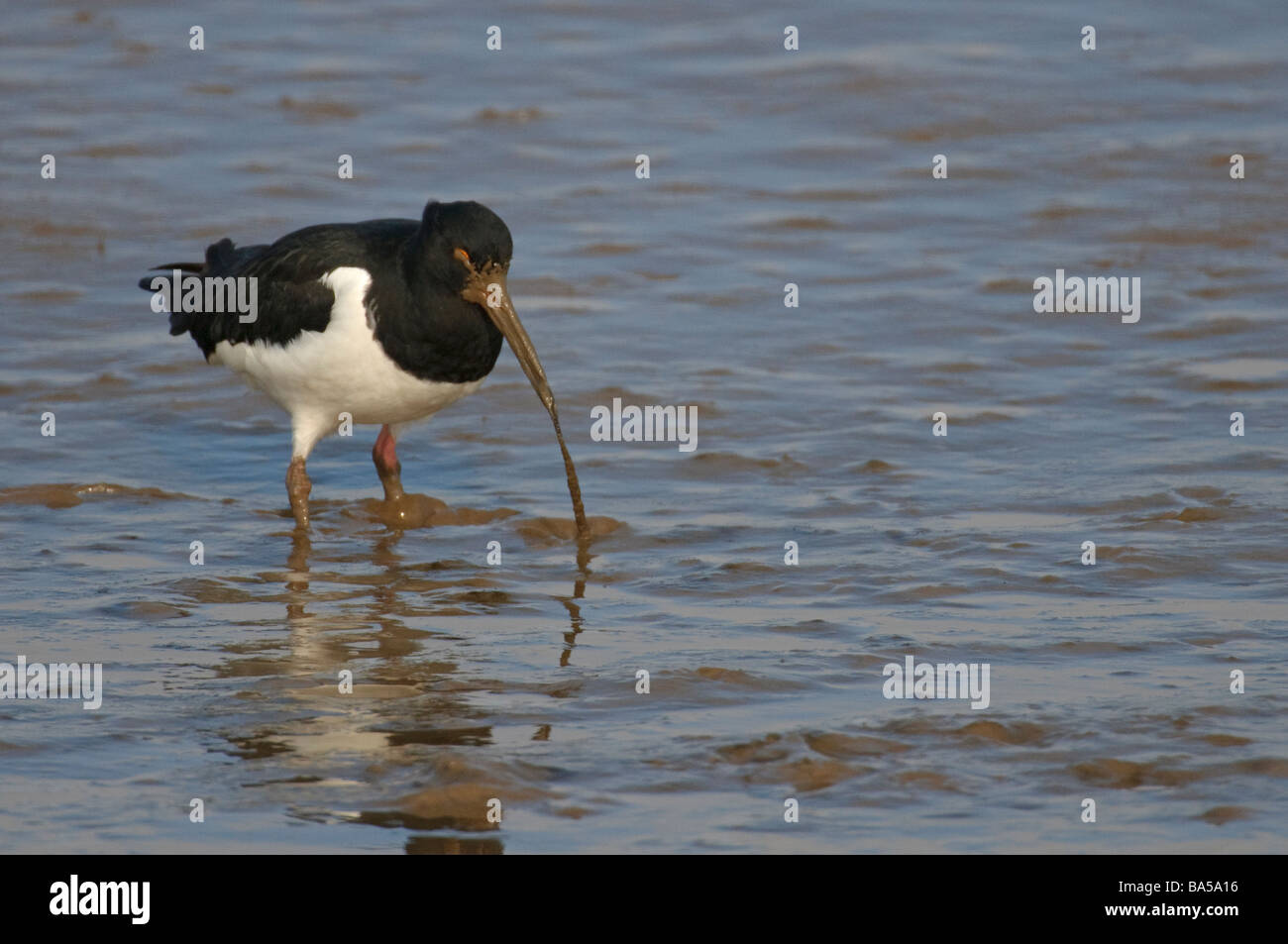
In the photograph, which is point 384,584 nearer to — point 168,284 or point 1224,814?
point 168,284

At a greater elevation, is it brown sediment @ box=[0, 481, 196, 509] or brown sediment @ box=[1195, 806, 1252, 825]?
brown sediment @ box=[0, 481, 196, 509]

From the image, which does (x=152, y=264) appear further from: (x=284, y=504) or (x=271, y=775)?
(x=271, y=775)

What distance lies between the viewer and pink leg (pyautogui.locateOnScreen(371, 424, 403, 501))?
883cm

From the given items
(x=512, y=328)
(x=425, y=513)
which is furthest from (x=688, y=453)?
(x=512, y=328)

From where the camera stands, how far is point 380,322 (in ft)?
26.2

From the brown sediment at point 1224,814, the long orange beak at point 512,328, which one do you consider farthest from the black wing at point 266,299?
the brown sediment at point 1224,814

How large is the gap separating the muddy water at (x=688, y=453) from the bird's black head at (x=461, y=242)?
1.21 meters

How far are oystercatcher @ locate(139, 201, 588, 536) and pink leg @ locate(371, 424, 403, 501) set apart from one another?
28cm

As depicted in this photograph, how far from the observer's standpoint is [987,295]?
443 inches

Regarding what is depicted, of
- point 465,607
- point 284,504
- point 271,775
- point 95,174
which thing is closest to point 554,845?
point 271,775

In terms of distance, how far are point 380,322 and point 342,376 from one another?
309mm

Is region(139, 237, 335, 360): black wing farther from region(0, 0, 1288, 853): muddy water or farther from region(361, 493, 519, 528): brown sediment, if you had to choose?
region(361, 493, 519, 528): brown sediment

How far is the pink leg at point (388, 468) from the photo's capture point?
883cm

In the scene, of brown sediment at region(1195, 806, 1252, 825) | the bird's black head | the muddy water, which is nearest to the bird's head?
the bird's black head
